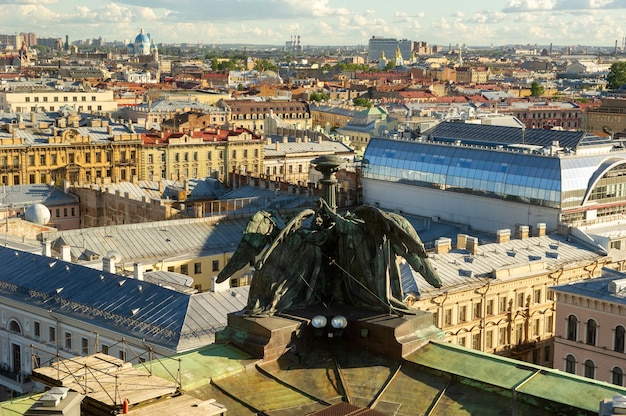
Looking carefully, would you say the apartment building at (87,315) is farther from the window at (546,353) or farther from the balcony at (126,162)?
the balcony at (126,162)

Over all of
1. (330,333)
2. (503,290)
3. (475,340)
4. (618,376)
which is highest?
(330,333)

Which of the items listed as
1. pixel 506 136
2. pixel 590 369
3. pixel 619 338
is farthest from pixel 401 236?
pixel 506 136

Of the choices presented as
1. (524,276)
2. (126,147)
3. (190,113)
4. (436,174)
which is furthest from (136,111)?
(524,276)

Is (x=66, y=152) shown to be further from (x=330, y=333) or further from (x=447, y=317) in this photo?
(x=330, y=333)

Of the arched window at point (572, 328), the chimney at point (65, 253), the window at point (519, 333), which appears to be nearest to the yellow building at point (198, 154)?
the chimney at point (65, 253)

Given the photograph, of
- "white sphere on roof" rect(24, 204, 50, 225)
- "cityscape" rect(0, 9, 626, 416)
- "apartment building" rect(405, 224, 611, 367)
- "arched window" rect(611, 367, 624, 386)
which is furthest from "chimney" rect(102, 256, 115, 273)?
"arched window" rect(611, 367, 624, 386)

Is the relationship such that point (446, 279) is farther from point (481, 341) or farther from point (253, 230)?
point (253, 230)
